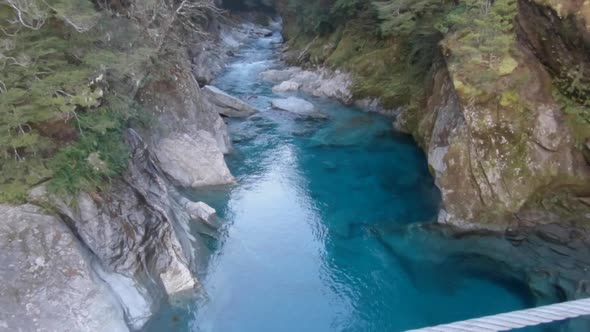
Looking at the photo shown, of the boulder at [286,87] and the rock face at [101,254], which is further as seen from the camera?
the boulder at [286,87]

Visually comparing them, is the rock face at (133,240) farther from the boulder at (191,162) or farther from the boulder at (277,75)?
the boulder at (277,75)

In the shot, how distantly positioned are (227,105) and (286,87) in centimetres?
480

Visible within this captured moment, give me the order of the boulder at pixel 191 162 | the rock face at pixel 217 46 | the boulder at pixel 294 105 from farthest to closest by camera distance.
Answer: the rock face at pixel 217 46 < the boulder at pixel 294 105 < the boulder at pixel 191 162

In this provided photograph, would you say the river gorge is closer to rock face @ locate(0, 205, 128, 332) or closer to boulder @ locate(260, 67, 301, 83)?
rock face @ locate(0, 205, 128, 332)

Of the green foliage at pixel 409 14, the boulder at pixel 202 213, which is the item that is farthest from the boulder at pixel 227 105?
the boulder at pixel 202 213

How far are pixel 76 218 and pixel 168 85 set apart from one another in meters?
6.82

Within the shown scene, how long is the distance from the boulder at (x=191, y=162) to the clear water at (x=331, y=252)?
0.48 m

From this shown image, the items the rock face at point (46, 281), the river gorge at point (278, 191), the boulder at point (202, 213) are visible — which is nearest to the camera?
the rock face at point (46, 281)

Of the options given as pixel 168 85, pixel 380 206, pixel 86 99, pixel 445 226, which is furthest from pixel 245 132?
pixel 86 99

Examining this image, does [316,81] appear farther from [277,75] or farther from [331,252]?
[331,252]

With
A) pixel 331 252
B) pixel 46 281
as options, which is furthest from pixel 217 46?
pixel 46 281

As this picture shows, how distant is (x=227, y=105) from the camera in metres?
19.2

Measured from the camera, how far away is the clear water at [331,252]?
8508 millimetres

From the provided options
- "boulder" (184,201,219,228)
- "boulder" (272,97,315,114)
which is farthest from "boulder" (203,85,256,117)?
"boulder" (184,201,219,228)
